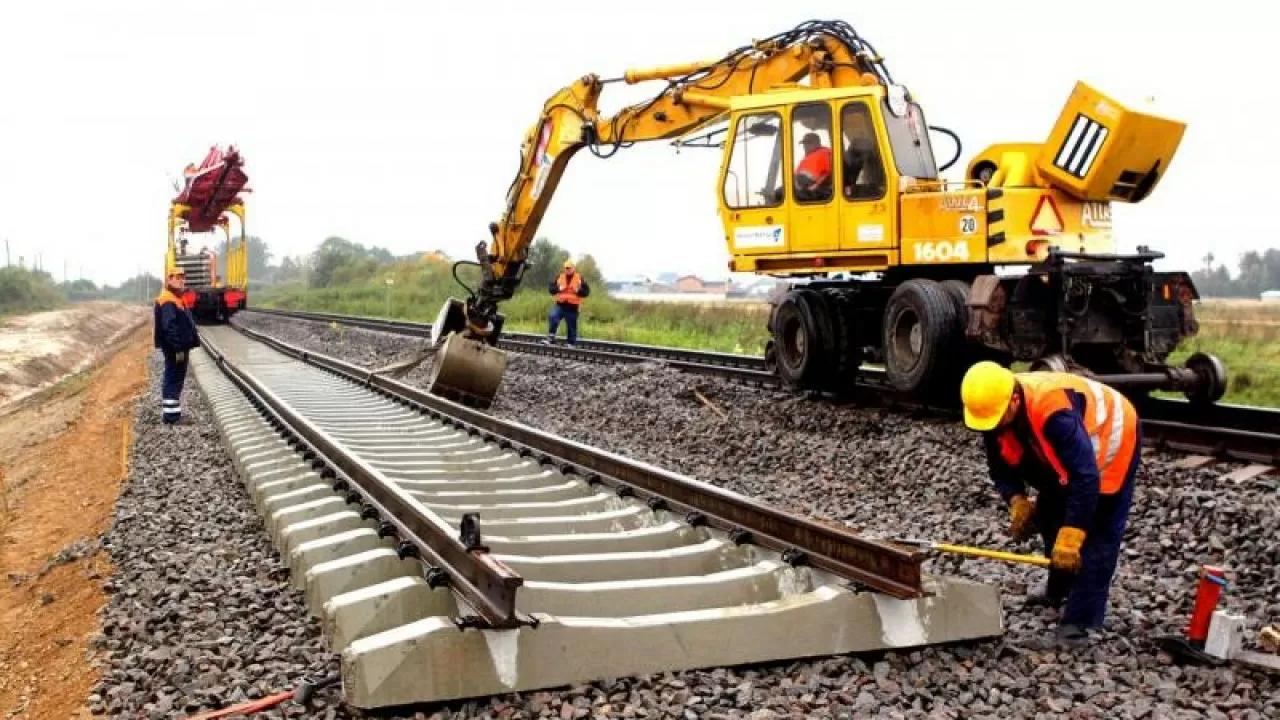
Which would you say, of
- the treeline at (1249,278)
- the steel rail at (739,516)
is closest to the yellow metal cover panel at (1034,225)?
the steel rail at (739,516)

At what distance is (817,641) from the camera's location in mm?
3592

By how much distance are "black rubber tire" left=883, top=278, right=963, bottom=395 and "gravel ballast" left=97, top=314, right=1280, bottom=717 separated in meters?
0.38

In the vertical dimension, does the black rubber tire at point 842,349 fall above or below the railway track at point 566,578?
above

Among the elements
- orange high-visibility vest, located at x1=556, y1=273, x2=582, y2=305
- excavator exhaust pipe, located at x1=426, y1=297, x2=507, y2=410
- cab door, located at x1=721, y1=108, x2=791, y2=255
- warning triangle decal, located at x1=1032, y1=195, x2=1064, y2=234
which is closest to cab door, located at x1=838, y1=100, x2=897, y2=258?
cab door, located at x1=721, y1=108, x2=791, y2=255

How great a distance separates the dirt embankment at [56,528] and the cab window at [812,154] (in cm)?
610

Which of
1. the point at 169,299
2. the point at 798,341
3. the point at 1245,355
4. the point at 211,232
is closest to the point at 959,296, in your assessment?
the point at 798,341

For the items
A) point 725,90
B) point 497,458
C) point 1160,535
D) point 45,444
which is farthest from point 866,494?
point 45,444

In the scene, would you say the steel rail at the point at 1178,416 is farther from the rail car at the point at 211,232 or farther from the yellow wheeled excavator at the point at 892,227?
the rail car at the point at 211,232

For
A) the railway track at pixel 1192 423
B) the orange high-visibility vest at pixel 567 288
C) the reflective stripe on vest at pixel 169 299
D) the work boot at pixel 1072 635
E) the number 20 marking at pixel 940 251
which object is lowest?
the work boot at pixel 1072 635

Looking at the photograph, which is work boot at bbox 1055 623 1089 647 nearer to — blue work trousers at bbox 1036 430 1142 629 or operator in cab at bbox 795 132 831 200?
blue work trousers at bbox 1036 430 1142 629

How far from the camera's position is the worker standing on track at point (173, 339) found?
33.9 feet

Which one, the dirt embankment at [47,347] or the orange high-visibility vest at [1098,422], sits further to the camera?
the dirt embankment at [47,347]

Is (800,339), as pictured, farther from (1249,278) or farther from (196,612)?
(1249,278)

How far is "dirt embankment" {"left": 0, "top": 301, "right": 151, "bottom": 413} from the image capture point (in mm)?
24141
